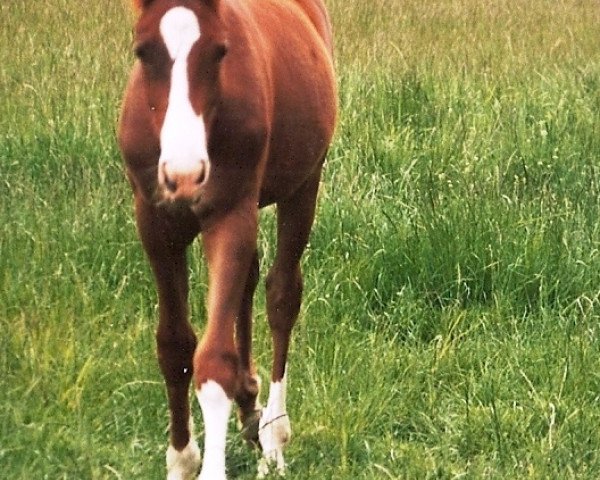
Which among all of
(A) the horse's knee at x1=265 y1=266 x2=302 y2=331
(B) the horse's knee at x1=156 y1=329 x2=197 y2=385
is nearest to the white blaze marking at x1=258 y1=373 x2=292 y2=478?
(A) the horse's knee at x1=265 y1=266 x2=302 y2=331

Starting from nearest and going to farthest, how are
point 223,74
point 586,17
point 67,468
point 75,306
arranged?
point 223,74 → point 67,468 → point 75,306 → point 586,17

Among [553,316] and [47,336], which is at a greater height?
[47,336]

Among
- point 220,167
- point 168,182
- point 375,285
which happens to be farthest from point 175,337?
point 375,285

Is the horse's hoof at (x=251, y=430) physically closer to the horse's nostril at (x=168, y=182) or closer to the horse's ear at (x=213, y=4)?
the horse's nostril at (x=168, y=182)

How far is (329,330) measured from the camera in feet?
13.7

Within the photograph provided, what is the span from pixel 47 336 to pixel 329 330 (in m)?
1.09

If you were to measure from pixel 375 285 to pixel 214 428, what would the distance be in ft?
6.42

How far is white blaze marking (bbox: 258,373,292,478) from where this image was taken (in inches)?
129

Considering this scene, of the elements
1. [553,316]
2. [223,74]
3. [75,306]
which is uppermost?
[223,74]

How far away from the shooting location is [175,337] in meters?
3.11

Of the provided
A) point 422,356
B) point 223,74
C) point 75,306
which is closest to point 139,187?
point 223,74

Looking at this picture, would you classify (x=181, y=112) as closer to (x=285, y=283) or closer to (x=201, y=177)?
(x=201, y=177)

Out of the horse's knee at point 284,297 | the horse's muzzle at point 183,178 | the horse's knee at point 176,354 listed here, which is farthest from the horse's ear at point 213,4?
the horse's knee at point 284,297

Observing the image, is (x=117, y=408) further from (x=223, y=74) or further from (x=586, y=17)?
(x=586, y=17)
